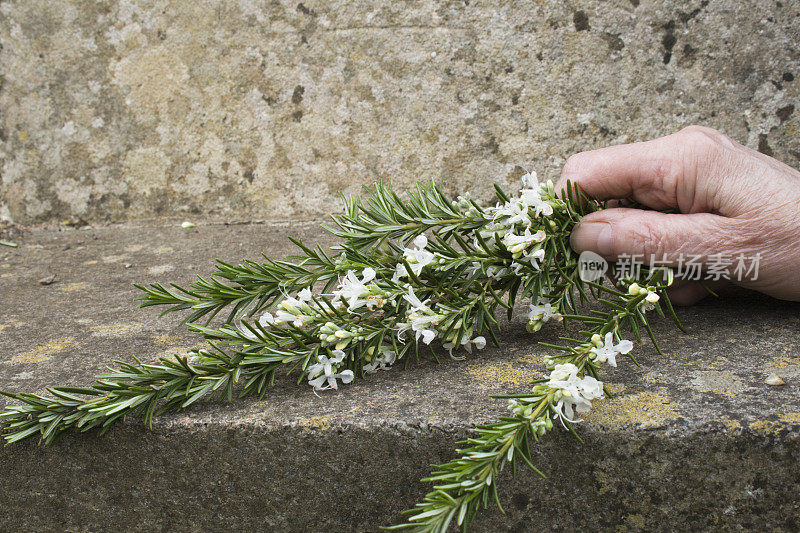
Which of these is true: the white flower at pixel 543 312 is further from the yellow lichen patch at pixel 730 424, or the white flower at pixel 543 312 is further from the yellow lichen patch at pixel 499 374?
the yellow lichen patch at pixel 730 424

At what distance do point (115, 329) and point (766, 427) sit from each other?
1.65 metres

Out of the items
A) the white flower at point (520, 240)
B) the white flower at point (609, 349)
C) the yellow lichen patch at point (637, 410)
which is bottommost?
the yellow lichen patch at point (637, 410)

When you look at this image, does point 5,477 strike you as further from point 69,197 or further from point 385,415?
point 69,197

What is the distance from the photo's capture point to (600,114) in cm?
266

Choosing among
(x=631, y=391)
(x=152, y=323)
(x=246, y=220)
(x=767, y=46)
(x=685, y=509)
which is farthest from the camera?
(x=246, y=220)

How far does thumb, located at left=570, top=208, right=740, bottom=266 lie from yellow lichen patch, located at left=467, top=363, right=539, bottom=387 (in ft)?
1.17

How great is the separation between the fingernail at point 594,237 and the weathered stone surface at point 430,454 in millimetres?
248

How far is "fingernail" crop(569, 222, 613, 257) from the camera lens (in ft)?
4.82

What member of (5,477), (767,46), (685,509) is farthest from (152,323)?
(767,46)

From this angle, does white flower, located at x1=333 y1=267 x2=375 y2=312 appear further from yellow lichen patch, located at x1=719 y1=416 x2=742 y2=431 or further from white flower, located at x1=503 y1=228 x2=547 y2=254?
yellow lichen patch, located at x1=719 y1=416 x2=742 y2=431

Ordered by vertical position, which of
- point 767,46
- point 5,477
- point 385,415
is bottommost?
point 5,477

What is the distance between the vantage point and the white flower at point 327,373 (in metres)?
1.34

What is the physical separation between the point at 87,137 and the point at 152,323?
1.58 meters

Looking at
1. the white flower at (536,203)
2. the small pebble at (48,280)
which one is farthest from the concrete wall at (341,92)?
the white flower at (536,203)
